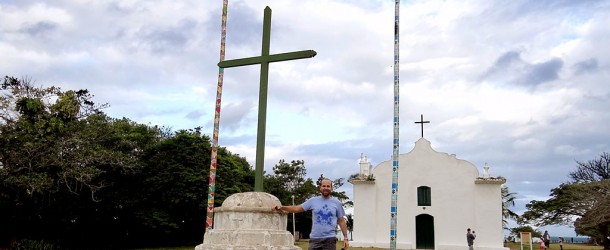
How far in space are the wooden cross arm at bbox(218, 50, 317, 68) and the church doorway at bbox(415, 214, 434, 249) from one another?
19.3m

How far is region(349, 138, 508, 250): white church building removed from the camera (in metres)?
26.9

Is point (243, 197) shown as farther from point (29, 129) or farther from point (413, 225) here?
point (413, 225)

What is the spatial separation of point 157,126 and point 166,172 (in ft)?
26.2

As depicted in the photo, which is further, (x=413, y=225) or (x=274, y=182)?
(x=274, y=182)

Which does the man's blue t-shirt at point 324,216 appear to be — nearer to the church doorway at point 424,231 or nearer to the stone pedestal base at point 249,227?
the stone pedestal base at point 249,227

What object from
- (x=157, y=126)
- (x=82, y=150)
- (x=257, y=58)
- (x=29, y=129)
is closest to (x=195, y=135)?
(x=157, y=126)

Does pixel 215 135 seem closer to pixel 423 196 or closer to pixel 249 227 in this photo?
pixel 249 227

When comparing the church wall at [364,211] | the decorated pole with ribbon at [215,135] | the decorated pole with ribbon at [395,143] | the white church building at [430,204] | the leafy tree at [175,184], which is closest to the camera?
the decorated pole with ribbon at [215,135]

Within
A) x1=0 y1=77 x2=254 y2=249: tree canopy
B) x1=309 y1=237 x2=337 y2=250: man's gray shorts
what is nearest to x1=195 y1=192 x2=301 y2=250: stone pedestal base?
x1=309 y1=237 x2=337 y2=250: man's gray shorts

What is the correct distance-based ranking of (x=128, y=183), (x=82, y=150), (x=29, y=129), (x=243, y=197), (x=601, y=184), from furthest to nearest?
(x=128, y=183)
(x=601, y=184)
(x=82, y=150)
(x=29, y=129)
(x=243, y=197)

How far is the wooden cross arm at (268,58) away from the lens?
9852mm

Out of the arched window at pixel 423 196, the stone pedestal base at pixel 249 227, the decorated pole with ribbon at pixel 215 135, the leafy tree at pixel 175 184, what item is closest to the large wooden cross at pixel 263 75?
the stone pedestal base at pixel 249 227

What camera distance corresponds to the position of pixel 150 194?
28281 mm

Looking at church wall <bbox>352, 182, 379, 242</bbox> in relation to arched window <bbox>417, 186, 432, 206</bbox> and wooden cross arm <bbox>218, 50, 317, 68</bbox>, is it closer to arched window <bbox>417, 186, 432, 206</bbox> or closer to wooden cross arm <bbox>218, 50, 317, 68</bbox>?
arched window <bbox>417, 186, 432, 206</bbox>
